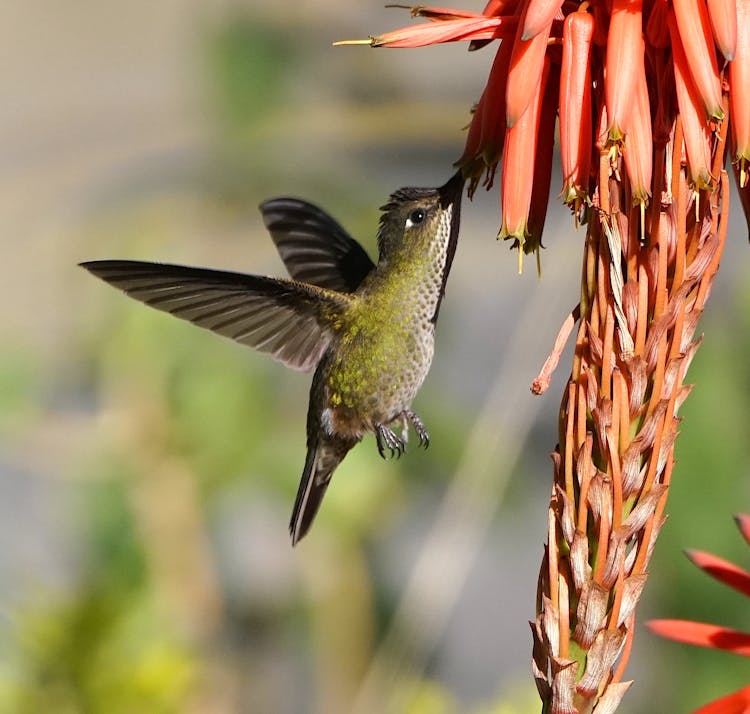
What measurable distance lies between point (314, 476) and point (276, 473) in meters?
0.65

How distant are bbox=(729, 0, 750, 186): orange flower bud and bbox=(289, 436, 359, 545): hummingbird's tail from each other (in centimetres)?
81

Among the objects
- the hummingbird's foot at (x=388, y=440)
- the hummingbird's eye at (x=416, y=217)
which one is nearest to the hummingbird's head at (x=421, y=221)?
the hummingbird's eye at (x=416, y=217)

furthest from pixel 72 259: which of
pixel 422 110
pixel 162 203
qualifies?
pixel 422 110

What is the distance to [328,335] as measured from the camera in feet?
4.80

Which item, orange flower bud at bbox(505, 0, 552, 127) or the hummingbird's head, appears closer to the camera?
orange flower bud at bbox(505, 0, 552, 127)

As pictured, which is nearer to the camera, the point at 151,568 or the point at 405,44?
the point at 405,44

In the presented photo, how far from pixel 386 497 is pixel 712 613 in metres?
0.66

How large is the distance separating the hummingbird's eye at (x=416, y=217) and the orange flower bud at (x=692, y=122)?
0.56 metres

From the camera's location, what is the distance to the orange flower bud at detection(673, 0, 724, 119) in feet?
2.39

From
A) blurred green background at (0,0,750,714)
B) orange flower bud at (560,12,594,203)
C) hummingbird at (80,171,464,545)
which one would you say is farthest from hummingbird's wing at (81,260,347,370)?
orange flower bud at (560,12,594,203)

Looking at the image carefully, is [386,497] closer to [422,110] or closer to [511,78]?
[422,110]

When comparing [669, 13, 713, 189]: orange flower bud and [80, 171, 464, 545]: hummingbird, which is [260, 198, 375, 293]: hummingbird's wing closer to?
[80, 171, 464, 545]: hummingbird

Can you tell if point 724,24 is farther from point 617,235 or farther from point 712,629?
point 712,629

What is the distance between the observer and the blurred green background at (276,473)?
179cm
